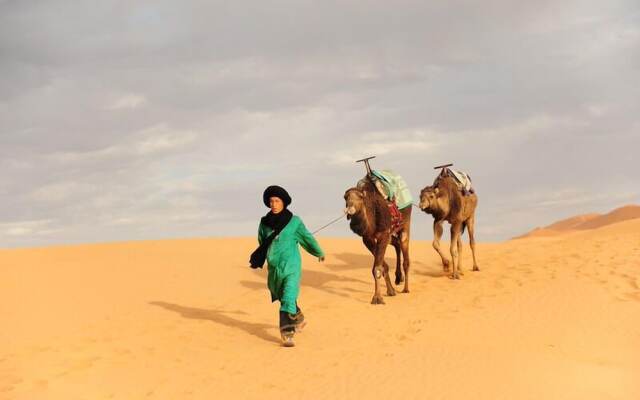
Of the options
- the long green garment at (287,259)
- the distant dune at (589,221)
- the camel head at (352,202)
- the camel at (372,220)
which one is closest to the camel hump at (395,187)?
the camel at (372,220)

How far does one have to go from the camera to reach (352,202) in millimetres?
12320

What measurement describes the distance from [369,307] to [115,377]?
5.52 meters

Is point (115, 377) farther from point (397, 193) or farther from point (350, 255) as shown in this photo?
point (350, 255)

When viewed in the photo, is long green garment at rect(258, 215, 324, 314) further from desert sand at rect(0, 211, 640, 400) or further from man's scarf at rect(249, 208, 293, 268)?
desert sand at rect(0, 211, 640, 400)

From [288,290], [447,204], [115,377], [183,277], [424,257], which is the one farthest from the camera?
[424,257]

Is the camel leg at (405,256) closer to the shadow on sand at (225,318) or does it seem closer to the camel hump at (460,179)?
the camel hump at (460,179)

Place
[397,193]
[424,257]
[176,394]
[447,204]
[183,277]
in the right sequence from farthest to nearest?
[424,257] < [183,277] < [447,204] < [397,193] < [176,394]

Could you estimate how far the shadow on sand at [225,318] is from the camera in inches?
453

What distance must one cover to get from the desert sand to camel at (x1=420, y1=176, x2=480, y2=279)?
0.92m

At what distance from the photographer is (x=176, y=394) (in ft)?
28.0

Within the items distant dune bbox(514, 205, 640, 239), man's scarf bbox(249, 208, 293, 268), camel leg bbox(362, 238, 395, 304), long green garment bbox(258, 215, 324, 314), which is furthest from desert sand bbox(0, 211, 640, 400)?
distant dune bbox(514, 205, 640, 239)

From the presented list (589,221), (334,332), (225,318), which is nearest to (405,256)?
(334,332)

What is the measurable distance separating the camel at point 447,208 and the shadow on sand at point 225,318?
5.11 metres

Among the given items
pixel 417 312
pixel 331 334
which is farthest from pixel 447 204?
pixel 331 334
